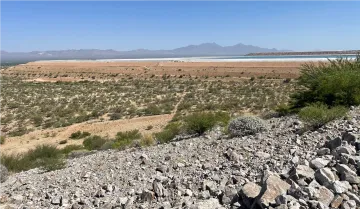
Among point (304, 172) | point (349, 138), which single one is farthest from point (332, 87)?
point (304, 172)

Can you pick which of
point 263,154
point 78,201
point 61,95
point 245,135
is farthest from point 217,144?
point 61,95

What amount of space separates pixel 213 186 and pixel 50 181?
4941 millimetres

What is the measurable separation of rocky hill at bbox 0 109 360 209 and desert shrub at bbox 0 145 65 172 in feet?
1.59

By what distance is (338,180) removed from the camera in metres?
5.84

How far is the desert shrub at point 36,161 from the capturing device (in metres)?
12.2

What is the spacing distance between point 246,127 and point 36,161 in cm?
813

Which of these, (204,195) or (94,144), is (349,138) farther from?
(94,144)

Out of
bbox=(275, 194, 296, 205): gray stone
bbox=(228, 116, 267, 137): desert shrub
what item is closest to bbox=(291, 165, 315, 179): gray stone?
bbox=(275, 194, 296, 205): gray stone

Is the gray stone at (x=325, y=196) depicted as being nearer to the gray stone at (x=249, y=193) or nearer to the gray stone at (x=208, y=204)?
the gray stone at (x=249, y=193)

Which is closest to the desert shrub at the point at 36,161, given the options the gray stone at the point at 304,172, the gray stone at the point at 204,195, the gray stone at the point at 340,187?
the gray stone at the point at 204,195

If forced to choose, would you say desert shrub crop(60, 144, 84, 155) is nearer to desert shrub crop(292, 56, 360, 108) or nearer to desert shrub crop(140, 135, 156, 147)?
desert shrub crop(140, 135, 156, 147)

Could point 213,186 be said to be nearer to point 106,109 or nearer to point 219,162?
point 219,162

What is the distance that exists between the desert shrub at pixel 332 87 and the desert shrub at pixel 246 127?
407 cm

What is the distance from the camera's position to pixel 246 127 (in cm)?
1233
